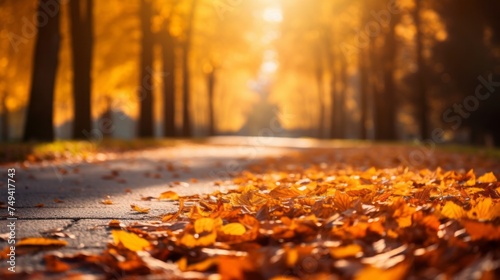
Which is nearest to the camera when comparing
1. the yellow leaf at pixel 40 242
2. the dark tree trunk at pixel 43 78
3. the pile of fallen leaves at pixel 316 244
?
the pile of fallen leaves at pixel 316 244

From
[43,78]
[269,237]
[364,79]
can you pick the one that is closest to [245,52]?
[364,79]

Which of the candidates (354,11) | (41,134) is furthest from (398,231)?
(354,11)

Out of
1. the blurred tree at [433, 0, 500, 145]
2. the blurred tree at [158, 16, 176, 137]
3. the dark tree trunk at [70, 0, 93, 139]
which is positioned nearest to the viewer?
the dark tree trunk at [70, 0, 93, 139]

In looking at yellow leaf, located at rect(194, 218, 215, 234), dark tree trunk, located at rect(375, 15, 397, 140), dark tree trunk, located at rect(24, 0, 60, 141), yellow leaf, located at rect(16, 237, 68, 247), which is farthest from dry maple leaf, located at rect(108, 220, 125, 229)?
dark tree trunk, located at rect(375, 15, 397, 140)

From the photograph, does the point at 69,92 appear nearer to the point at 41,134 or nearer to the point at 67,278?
the point at 41,134

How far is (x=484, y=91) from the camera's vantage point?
24.0 metres

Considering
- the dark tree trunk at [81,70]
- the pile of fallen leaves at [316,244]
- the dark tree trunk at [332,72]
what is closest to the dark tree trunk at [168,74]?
the dark tree trunk at [81,70]

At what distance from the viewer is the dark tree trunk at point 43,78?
13.6m

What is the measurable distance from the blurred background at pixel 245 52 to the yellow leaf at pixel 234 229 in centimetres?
1151

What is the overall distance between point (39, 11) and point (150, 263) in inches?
493

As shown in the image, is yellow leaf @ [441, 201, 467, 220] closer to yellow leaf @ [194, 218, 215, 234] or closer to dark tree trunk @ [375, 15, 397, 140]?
yellow leaf @ [194, 218, 215, 234]

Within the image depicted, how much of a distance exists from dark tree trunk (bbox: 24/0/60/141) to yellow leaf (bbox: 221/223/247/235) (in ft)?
37.7

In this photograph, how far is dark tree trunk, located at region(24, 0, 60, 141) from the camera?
1362 centimetres

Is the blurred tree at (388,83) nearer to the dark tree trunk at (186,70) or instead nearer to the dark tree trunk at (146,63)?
the dark tree trunk at (186,70)
